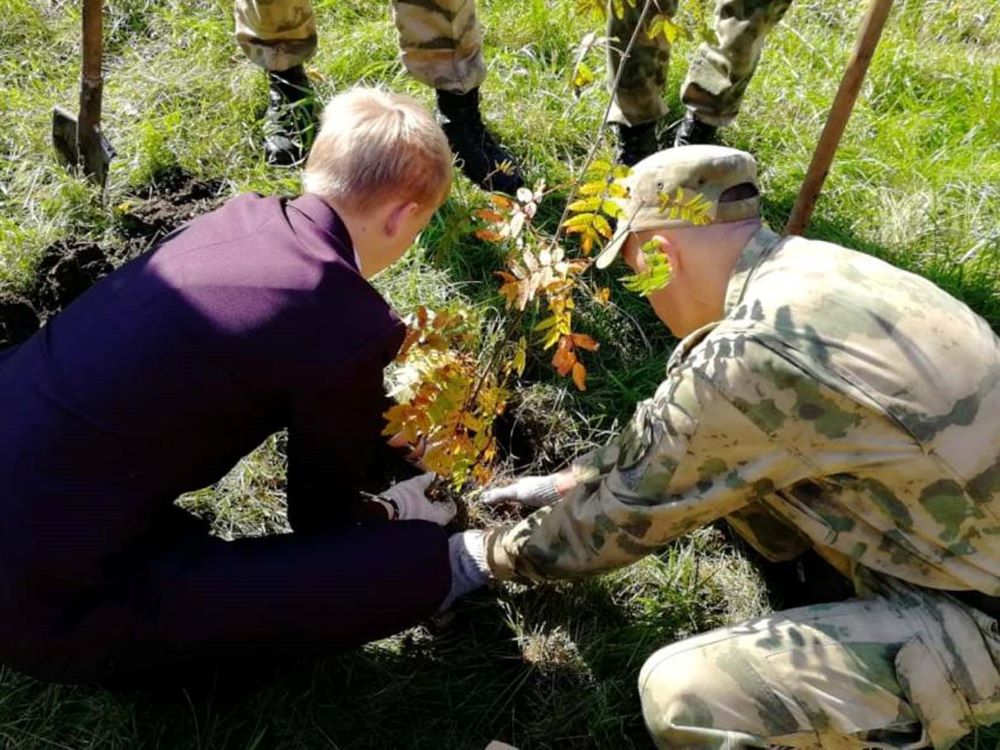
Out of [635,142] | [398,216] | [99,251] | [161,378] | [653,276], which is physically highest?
[653,276]

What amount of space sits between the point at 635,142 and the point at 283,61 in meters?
1.31

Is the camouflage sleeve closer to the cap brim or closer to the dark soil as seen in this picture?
the cap brim

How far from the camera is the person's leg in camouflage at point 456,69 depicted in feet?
11.1

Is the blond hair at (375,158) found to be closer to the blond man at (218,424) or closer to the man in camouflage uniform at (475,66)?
the blond man at (218,424)

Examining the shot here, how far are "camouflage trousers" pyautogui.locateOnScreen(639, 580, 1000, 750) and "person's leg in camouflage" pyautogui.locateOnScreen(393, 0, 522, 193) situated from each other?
1914 mm

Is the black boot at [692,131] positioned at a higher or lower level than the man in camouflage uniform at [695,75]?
lower

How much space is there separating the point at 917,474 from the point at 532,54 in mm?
2757

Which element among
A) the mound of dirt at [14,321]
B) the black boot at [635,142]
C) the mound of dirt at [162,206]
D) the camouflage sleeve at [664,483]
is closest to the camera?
the camouflage sleeve at [664,483]

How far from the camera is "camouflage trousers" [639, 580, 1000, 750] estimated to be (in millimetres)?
1925

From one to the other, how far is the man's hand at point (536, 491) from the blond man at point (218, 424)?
519 mm

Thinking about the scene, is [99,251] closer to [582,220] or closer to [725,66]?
[582,220]

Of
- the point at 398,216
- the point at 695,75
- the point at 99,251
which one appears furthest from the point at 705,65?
the point at 99,251

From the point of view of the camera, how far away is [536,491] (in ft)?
8.65

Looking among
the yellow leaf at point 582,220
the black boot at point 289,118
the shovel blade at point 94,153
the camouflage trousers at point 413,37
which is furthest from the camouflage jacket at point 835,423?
the shovel blade at point 94,153
